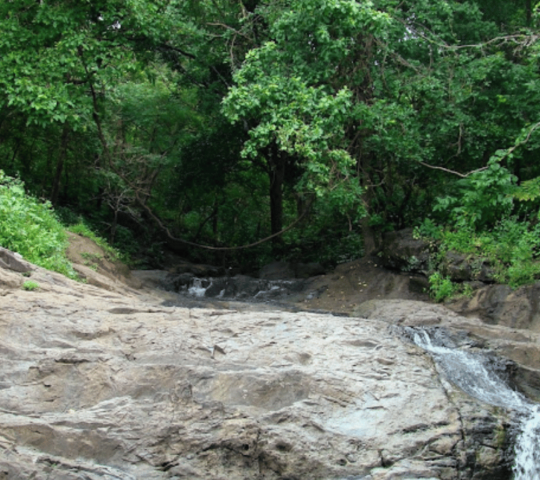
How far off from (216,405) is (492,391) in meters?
3.80

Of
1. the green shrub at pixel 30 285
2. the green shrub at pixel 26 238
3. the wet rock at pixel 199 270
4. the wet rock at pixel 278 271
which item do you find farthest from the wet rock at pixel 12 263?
the wet rock at pixel 199 270

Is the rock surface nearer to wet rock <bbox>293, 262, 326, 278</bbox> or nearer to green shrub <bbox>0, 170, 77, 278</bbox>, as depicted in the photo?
green shrub <bbox>0, 170, 77, 278</bbox>

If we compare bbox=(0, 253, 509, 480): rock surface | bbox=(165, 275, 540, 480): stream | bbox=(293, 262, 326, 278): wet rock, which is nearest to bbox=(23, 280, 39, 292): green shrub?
bbox=(0, 253, 509, 480): rock surface

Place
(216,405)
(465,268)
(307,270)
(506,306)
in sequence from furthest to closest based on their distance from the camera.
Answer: (307,270) < (465,268) < (506,306) < (216,405)

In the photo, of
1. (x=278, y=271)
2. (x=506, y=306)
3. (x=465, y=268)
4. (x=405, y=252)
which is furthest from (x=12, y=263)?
(x=278, y=271)

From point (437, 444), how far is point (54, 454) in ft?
11.6

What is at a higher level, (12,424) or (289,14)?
(289,14)

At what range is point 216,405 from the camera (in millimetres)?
5598

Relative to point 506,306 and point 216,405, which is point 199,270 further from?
point 216,405

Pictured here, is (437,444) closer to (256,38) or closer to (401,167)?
(401,167)

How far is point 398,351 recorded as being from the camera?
23.4ft

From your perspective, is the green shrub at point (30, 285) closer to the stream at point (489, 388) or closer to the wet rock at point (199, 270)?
the stream at point (489, 388)

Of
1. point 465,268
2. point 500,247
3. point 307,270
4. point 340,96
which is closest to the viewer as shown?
point 500,247

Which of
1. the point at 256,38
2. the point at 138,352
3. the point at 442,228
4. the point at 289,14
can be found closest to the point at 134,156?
the point at 256,38
